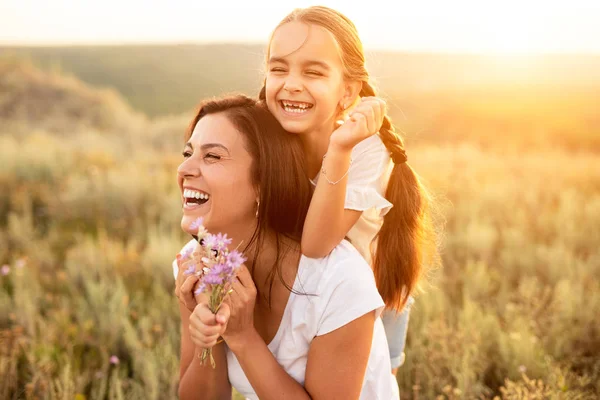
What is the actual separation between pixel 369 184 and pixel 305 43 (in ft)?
2.42

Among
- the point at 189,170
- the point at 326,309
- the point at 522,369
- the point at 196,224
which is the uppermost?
the point at 189,170

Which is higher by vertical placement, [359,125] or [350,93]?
[350,93]

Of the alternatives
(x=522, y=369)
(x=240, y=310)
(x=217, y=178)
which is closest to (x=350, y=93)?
(x=217, y=178)

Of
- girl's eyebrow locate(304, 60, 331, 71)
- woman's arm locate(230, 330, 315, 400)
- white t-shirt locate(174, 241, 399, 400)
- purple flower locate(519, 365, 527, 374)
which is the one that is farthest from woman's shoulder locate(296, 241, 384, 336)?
purple flower locate(519, 365, 527, 374)

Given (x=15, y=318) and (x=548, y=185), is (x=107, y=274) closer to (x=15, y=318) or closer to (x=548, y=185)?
(x=15, y=318)

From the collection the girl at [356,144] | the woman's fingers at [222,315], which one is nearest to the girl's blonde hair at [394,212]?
the girl at [356,144]

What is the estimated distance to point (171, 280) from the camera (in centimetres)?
601

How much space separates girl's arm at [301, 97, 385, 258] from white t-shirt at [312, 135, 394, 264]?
343 millimetres

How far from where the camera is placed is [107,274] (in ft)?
20.2

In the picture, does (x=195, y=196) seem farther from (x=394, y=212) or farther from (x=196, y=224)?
(x=394, y=212)

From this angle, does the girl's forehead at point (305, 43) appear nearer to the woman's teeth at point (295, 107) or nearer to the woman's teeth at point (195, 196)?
the woman's teeth at point (295, 107)

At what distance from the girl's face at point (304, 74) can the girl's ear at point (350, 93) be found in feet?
0.57

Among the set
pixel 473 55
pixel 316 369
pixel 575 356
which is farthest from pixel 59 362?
pixel 473 55

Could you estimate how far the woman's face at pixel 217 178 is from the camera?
2.54 m
